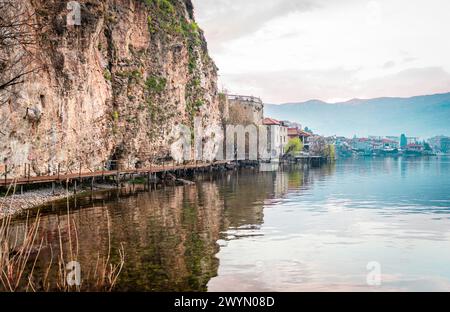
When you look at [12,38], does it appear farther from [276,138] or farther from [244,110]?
[276,138]

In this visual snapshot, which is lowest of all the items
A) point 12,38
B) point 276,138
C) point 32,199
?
point 32,199

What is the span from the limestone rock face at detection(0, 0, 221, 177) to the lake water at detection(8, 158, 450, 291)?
7564mm

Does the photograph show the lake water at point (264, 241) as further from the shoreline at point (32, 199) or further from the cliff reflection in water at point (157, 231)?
the shoreline at point (32, 199)

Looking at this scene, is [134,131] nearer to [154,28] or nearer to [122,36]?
[122,36]

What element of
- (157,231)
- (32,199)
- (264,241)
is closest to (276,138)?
(32,199)

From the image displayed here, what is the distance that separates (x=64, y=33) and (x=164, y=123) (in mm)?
24275

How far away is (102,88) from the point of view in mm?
51875

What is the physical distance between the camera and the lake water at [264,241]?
53.9 ft

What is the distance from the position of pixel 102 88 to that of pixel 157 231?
31095mm

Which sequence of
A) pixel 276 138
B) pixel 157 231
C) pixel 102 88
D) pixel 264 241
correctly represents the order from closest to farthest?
pixel 264 241 → pixel 157 231 → pixel 102 88 → pixel 276 138

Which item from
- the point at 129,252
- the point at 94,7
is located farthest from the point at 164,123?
the point at 129,252

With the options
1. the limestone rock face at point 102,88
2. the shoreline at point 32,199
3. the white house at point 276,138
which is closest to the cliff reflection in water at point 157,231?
the shoreline at point 32,199

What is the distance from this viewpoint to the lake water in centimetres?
1642
